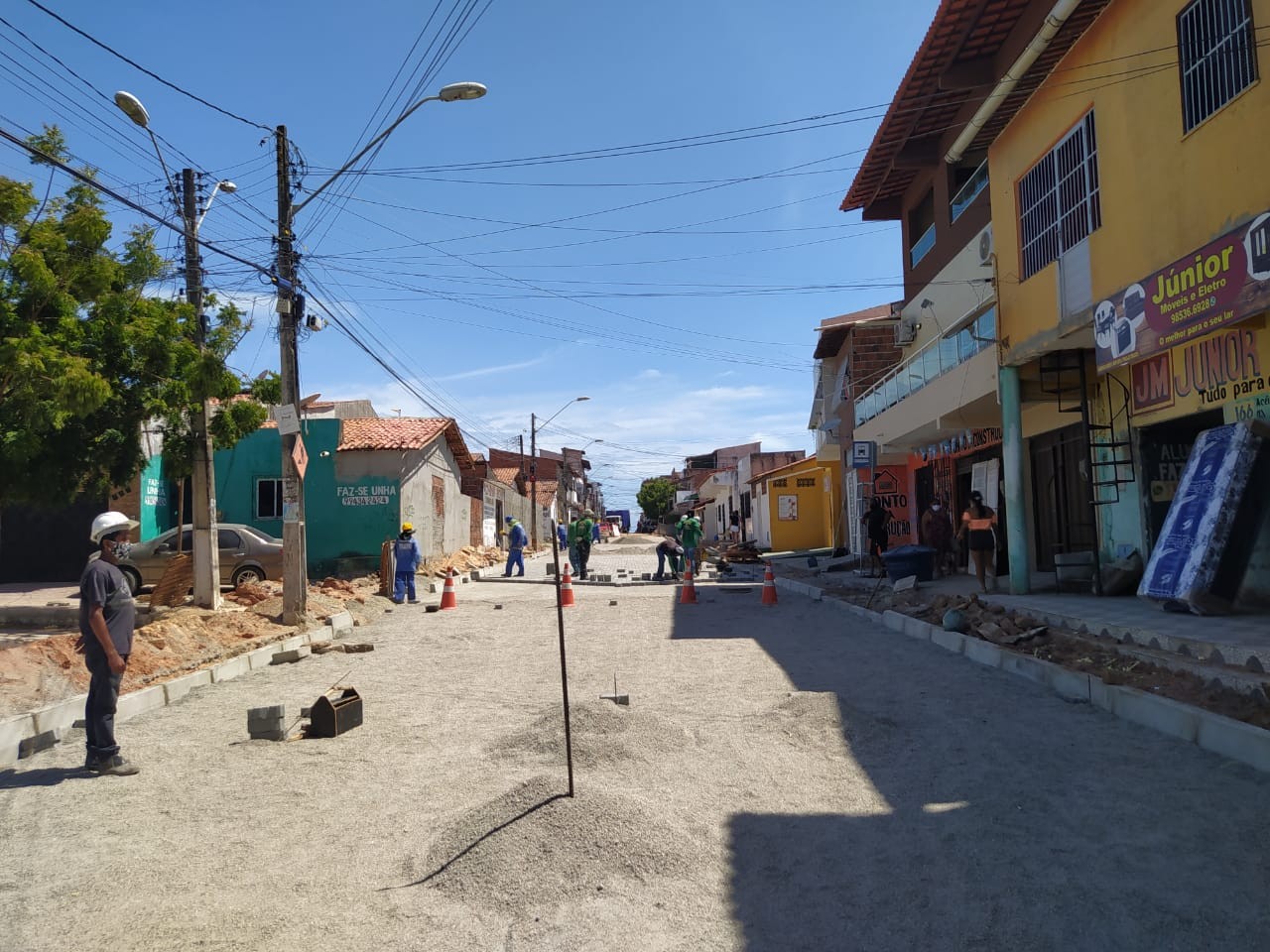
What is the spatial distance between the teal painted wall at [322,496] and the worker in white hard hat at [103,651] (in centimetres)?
1909

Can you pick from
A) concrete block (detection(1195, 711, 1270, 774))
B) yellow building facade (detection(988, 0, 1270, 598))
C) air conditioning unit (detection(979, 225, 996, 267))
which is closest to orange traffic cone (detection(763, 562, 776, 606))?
yellow building facade (detection(988, 0, 1270, 598))

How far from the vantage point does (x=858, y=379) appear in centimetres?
2650

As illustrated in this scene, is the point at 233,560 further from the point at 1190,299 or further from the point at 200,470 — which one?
the point at 1190,299

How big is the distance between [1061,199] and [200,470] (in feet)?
41.5

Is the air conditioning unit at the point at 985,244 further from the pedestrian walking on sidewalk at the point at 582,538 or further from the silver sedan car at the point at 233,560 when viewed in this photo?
the silver sedan car at the point at 233,560

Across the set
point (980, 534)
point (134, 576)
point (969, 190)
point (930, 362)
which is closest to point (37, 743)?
point (980, 534)

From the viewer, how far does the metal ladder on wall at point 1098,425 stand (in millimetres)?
12297

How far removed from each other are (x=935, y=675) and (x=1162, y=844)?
15.0 feet

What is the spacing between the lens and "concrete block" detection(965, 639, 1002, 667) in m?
9.22

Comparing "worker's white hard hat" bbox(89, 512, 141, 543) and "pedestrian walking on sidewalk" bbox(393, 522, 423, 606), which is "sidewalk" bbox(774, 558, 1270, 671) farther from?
"pedestrian walking on sidewalk" bbox(393, 522, 423, 606)

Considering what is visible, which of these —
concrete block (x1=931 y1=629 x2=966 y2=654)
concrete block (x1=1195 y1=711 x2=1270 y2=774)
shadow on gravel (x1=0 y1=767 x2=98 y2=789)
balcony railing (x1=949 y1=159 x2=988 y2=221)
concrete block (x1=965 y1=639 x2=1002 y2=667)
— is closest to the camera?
concrete block (x1=1195 y1=711 x2=1270 y2=774)

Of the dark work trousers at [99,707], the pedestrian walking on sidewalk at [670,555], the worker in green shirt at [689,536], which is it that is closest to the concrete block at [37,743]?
the dark work trousers at [99,707]

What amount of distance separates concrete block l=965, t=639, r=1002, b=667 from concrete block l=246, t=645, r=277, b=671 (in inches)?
310

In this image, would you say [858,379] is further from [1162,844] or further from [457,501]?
[1162,844]
